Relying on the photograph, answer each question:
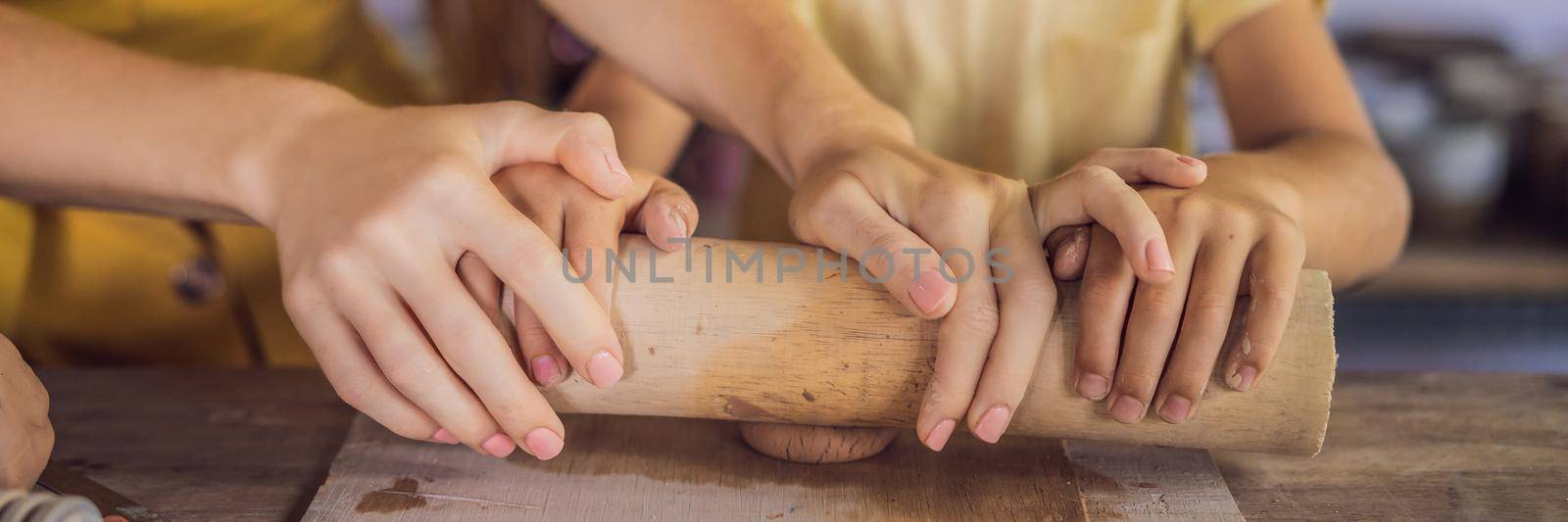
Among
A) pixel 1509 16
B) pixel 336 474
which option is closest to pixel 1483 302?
pixel 1509 16

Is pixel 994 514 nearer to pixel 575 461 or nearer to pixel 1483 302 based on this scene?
pixel 575 461

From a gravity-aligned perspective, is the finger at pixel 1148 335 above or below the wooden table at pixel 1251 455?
above

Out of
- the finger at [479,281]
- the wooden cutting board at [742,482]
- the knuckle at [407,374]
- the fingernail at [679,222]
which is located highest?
the fingernail at [679,222]

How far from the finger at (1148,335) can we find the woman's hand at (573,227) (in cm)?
28

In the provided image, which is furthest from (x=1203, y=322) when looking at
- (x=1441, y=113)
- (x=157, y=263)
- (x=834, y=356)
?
(x=1441, y=113)

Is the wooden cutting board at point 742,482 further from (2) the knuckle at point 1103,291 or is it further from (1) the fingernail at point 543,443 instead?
(2) the knuckle at point 1103,291

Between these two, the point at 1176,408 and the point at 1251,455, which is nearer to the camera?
the point at 1176,408

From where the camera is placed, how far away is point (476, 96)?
1729 millimetres

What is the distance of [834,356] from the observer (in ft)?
2.15

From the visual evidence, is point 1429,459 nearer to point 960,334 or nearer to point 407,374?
point 960,334

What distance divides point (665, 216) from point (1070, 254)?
26cm

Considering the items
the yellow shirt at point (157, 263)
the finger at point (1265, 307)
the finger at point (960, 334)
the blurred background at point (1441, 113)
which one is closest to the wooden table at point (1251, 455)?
the finger at point (1265, 307)

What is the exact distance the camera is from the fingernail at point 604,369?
626 millimetres

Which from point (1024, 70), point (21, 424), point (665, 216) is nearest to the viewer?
point (21, 424)
